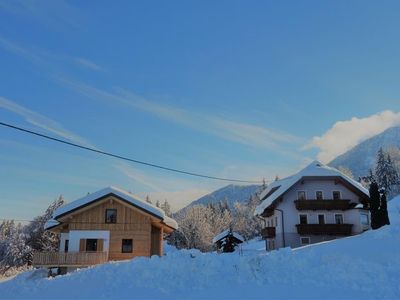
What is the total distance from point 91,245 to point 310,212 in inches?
918

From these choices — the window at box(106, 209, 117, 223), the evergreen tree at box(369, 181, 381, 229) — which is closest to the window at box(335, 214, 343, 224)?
the evergreen tree at box(369, 181, 381, 229)

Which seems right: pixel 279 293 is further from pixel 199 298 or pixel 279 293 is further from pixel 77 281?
pixel 77 281

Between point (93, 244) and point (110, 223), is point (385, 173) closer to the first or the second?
point (110, 223)

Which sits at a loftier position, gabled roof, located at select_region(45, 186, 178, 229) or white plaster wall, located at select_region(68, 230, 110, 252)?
gabled roof, located at select_region(45, 186, 178, 229)

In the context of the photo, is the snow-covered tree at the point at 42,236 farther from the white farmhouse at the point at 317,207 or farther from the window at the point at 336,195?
the window at the point at 336,195

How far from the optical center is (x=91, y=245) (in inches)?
1416

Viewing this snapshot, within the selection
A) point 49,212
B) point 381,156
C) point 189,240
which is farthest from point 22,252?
point 381,156

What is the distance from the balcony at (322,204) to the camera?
4562 centimetres

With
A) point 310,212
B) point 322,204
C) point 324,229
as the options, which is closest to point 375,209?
point 324,229

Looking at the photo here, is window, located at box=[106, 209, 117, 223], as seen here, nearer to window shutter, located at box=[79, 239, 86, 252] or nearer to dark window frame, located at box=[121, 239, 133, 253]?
dark window frame, located at box=[121, 239, 133, 253]

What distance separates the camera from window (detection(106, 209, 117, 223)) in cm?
3653

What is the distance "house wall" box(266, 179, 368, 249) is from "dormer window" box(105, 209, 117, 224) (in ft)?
61.5

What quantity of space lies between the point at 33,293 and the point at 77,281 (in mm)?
1972

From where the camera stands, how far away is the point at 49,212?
75.2 meters
